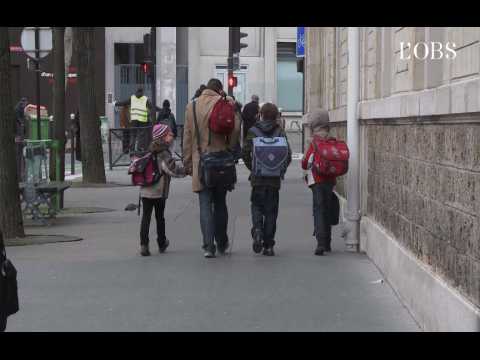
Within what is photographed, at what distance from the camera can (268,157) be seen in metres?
11.5

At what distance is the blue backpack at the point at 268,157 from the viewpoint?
451 inches

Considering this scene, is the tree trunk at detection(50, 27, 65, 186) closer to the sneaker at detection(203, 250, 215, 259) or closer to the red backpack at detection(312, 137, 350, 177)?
the sneaker at detection(203, 250, 215, 259)

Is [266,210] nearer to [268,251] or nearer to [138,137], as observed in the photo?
[268,251]

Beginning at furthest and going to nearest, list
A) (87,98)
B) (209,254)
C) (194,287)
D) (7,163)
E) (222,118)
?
(87,98) → (7,163) → (209,254) → (222,118) → (194,287)

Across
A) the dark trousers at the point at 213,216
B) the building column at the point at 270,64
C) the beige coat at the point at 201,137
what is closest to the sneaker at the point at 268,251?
the dark trousers at the point at 213,216

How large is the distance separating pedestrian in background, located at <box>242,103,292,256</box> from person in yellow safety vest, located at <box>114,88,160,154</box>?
54.6 feet

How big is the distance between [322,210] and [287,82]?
3838 centimetres

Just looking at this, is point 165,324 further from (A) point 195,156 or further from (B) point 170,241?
(B) point 170,241

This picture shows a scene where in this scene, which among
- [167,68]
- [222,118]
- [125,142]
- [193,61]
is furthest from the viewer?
[193,61]

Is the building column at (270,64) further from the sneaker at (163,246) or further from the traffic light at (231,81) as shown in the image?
the sneaker at (163,246)

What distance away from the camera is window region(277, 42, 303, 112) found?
49.5m

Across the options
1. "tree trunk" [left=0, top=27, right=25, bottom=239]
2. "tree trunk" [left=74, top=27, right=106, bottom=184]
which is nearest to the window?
"tree trunk" [left=74, top=27, right=106, bottom=184]

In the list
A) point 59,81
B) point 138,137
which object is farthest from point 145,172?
point 138,137
